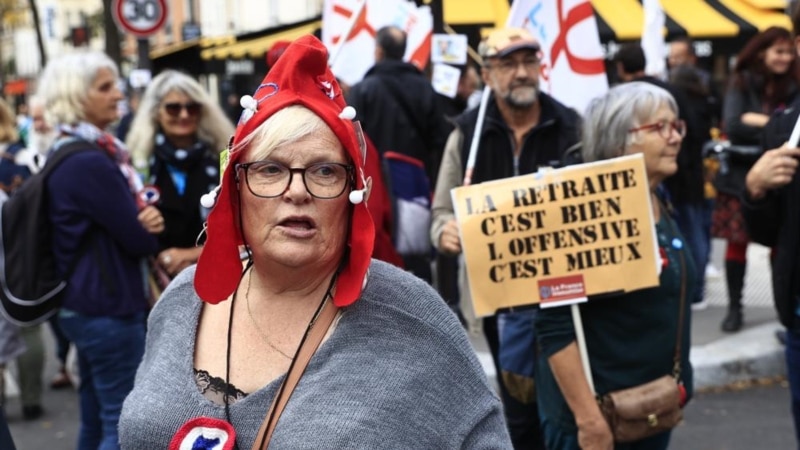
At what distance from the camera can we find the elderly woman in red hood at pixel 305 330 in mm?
2268

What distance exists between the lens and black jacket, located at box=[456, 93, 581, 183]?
4.78m

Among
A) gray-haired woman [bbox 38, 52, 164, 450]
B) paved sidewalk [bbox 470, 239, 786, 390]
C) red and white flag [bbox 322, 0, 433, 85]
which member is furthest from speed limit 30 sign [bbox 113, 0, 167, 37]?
gray-haired woman [bbox 38, 52, 164, 450]

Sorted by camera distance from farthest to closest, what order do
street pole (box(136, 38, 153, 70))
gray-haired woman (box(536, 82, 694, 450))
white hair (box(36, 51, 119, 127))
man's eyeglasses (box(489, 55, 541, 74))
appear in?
street pole (box(136, 38, 153, 70)), white hair (box(36, 51, 119, 127)), man's eyeglasses (box(489, 55, 541, 74)), gray-haired woman (box(536, 82, 694, 450))

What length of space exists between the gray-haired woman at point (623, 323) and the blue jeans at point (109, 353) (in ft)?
6.22

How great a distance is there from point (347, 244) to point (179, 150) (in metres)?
3.24

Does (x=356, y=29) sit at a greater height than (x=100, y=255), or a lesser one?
greater

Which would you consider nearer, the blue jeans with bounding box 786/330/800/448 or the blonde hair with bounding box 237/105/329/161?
the blonde hair with bounding box 237/105/329/161

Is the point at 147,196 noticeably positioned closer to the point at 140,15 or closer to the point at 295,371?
the point at 295,371

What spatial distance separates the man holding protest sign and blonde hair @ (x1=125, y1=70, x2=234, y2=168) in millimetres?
1309

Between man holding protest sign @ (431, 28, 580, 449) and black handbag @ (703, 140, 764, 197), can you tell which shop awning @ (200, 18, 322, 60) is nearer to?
black handbag @ (703, 140, 764, 197)

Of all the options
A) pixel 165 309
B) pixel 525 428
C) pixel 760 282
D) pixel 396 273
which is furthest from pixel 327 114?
pixel 760 282

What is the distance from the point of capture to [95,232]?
479 cm

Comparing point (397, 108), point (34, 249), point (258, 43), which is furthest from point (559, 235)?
point (258, 43)

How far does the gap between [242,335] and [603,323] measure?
163cm
